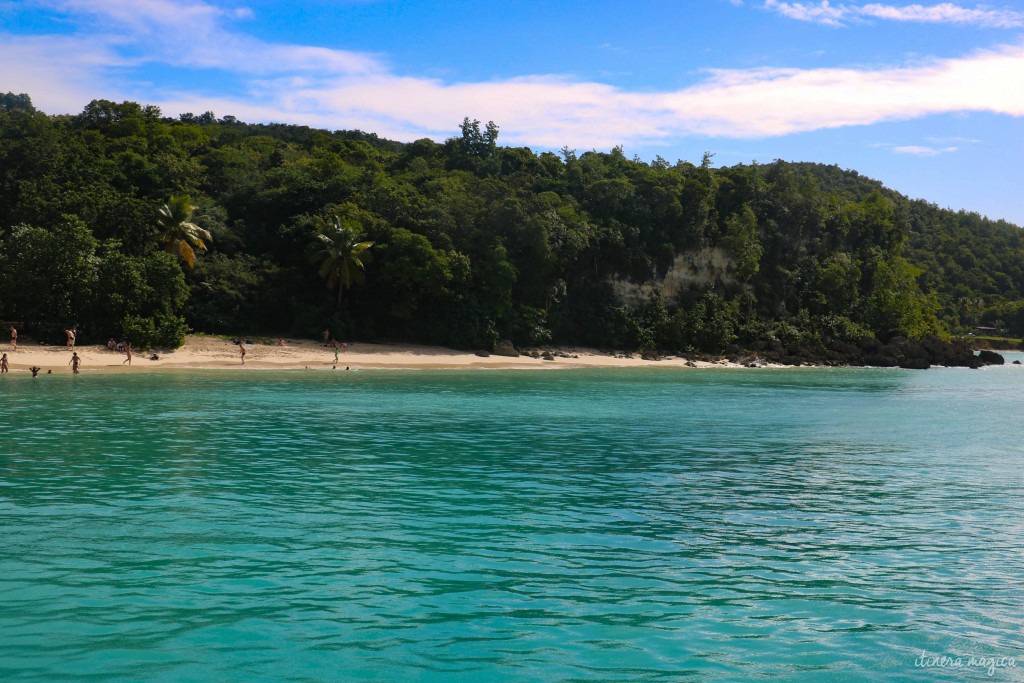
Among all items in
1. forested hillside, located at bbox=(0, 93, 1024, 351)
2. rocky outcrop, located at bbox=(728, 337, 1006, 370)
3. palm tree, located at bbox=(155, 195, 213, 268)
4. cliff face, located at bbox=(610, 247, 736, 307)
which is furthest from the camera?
rocky outcrop, located at bbox=(728, 337, 1006, 370)

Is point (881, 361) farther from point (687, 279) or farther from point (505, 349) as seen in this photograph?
point (505, 349)

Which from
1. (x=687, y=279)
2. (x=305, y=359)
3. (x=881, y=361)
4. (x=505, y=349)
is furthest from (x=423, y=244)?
(x=881, y=361)

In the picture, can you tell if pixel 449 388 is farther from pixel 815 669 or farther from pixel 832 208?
pixel 832 208

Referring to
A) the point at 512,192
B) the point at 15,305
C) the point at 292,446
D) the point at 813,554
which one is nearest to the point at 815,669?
the point at 813,554

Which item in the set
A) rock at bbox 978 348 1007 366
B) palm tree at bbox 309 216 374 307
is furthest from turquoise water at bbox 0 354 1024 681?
rock at bbox 978 348 1007 366

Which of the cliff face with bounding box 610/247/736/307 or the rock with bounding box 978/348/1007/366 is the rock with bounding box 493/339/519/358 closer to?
the cliff face with bounding box 610/247/736/307

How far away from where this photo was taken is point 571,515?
1464 centimetres

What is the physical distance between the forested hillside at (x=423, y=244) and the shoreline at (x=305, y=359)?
67.8 inches

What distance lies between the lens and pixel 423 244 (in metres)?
58.6

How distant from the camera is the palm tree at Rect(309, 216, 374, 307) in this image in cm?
5753

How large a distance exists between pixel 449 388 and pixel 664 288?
38.9 m

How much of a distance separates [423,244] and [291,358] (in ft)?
41.2

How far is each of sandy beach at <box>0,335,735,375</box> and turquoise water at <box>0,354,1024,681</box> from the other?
18819 millimetres

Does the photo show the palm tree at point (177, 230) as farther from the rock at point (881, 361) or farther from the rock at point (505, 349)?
the rock at point (881, 361)
